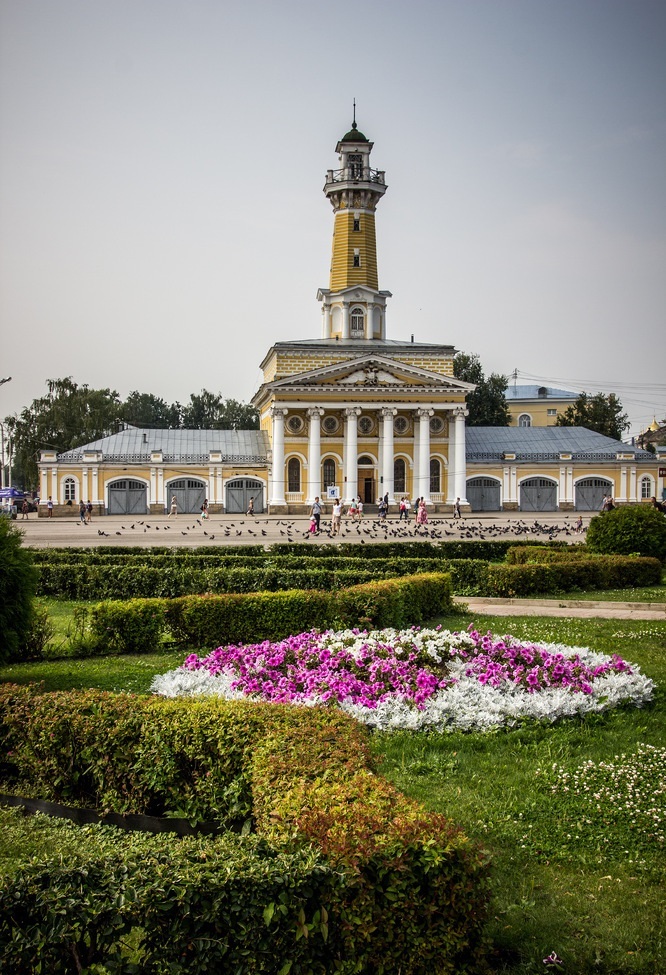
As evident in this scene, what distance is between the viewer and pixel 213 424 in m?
91.1

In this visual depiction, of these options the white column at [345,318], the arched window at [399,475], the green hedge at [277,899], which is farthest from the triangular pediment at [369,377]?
the green hedge at [277,899]

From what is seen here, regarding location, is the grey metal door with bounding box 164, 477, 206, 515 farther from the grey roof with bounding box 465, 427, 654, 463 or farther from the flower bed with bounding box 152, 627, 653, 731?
the flower bed with bounding box 152, 627, 653, 731

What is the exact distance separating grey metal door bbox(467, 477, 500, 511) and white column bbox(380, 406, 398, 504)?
5.84 metres

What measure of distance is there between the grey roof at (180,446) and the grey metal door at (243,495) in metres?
1.34

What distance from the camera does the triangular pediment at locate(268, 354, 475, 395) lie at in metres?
53.3

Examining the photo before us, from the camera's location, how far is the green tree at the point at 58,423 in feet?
220

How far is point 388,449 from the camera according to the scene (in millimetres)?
54500

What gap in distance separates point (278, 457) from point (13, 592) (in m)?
45.0

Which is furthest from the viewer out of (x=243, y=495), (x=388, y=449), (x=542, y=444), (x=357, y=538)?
(x=542, y=444)

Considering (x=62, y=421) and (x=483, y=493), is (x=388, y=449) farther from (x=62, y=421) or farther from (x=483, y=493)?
(x=62, y=421)

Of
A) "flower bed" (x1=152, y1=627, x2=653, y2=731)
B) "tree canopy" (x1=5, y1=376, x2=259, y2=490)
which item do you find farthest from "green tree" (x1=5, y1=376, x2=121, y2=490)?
"flower bed" (x1=152, y1=627, x2=653, y2=731)

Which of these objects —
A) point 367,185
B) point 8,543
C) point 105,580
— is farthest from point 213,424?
point 8,543

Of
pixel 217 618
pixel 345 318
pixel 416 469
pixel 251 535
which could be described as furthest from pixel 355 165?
pixel 217 618

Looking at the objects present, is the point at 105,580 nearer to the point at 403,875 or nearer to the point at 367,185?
the point at 403,875
